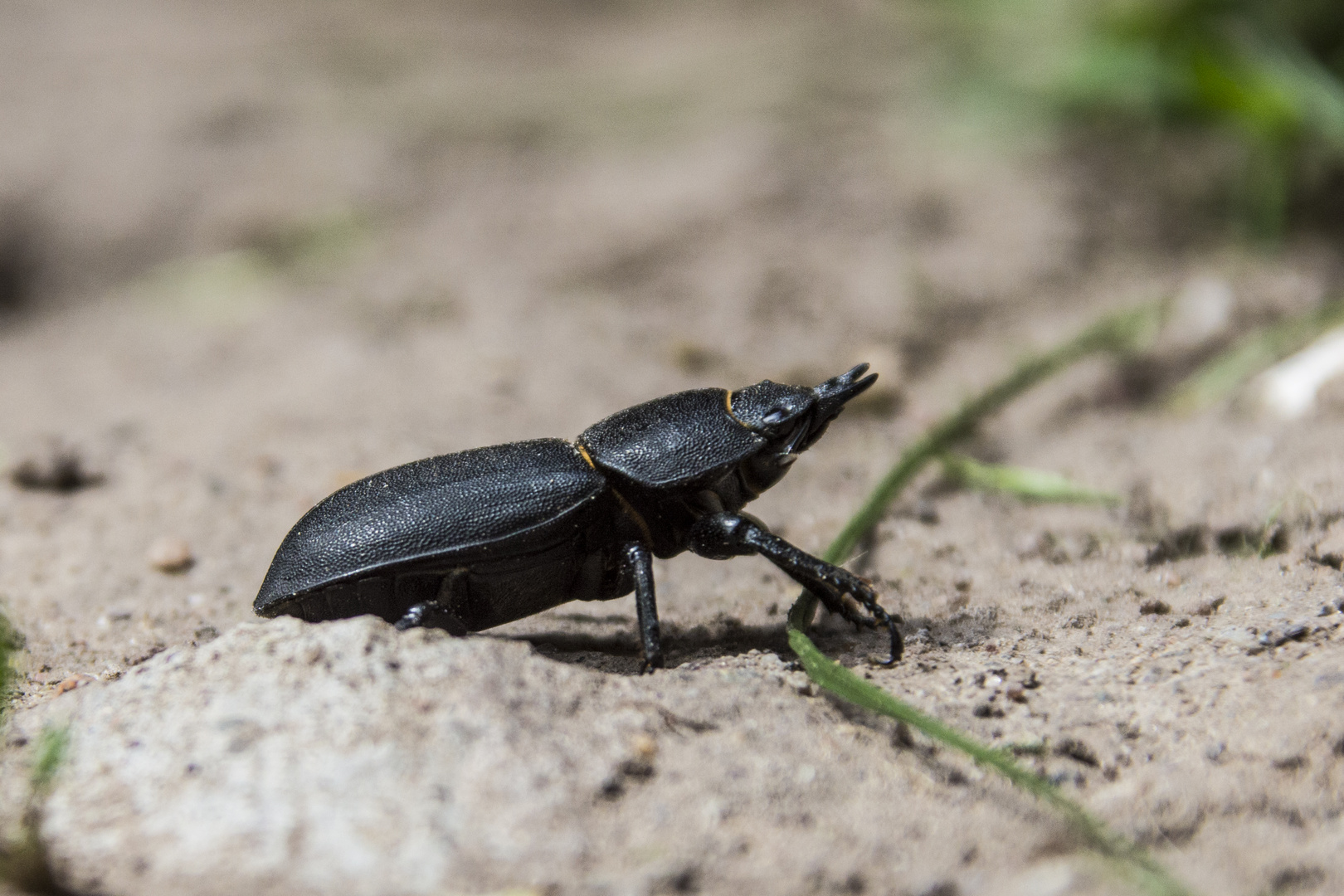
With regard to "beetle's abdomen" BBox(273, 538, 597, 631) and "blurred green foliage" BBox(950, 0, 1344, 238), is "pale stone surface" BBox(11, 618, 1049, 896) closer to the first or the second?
"beetle's abdomen" BBox(273, 538, 597, 631)

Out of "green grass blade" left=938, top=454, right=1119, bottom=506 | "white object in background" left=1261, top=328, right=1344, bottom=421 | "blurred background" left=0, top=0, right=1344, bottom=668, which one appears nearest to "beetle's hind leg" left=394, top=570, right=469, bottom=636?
"blurred background" left=0, top=0, right=1344, bottom=668

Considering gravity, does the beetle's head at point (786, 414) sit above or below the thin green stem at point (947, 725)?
above

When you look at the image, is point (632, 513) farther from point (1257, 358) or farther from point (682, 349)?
point (1257, 358)

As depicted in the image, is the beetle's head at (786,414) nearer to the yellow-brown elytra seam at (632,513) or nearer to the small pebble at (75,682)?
the yellow-brown elytra seam at (632,513)

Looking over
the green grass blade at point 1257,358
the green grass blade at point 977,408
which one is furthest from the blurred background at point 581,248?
the green grass blade at point 977,408

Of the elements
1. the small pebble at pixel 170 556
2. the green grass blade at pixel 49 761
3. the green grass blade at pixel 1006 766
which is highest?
the green grass blade at pixel 49 761

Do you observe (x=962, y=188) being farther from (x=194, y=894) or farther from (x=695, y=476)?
(x=194, y=894)

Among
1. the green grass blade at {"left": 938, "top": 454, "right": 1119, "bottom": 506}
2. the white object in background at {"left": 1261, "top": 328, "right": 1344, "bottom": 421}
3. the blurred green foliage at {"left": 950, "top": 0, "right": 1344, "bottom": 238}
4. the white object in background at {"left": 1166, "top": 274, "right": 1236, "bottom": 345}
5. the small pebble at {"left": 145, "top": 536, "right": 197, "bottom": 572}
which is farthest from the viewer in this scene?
the blurred green foliage at {"left": 950, "top": 0, "right": 1344, "bottom": 238}
